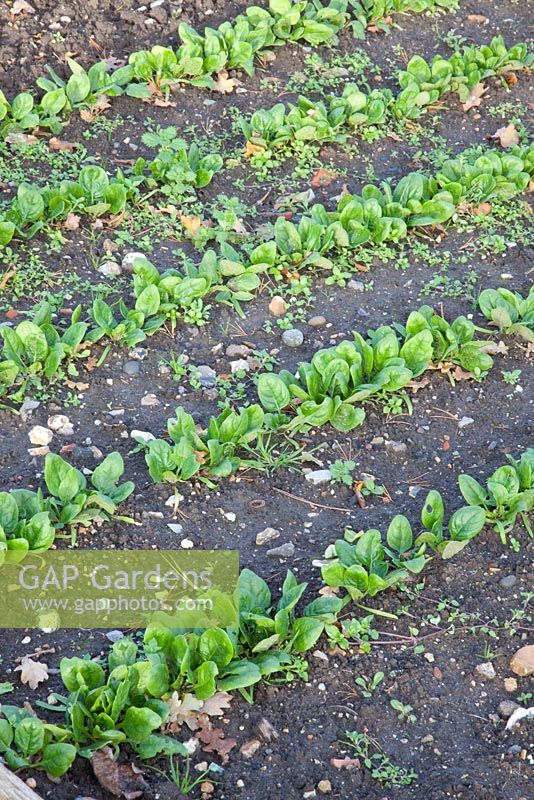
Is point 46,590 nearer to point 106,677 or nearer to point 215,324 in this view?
point 106,677

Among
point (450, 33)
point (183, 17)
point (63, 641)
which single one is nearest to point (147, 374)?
point (63, 641)

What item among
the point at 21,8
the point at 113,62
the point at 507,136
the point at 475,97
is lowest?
the point at 507,136

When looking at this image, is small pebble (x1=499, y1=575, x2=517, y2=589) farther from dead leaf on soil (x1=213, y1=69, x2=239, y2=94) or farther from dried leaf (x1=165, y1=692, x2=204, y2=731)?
dead leaf on soil (x1=213, y1=69, x2=239, y2=94)

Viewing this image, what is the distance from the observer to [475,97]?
6.52 metres

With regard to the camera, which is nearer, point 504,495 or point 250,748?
point 250,748

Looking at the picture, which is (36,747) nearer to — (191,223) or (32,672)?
(32,672)

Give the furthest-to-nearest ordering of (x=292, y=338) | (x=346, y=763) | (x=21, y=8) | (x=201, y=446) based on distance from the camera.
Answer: (x=21, y=8) → (x=292, y=338) → (x=201, y=446) → (x=346, y=763)

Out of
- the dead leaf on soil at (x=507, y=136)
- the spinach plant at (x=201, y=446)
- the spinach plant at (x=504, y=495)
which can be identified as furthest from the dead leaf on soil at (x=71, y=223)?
the dead leaf on soil at (x=507, y=136)

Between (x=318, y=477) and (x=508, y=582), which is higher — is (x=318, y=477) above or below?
above

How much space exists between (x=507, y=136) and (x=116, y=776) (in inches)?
185

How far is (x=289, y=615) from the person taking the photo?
353 cm

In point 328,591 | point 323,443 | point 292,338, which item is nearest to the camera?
point 328,591

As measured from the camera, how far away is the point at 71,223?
5168 mm

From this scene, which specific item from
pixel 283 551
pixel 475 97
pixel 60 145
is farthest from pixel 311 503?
pixel 475 97
